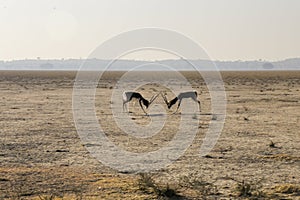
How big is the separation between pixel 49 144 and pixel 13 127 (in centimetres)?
448

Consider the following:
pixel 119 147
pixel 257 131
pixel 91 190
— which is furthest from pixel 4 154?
pixel 257 131

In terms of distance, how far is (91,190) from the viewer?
29.5 ft

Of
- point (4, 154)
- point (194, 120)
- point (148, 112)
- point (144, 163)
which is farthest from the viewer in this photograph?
point (148, 112)

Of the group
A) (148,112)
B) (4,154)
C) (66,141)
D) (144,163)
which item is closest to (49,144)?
(66,141)

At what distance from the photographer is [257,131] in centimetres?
1781

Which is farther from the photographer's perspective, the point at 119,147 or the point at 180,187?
the point at 119,147

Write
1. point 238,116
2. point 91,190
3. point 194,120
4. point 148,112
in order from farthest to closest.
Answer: point 148,112
point 238,116
point 194,120
point 91,190

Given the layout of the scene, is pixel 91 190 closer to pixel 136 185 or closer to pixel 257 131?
pixel 136 185

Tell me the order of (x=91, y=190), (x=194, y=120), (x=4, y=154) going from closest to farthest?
(x=91, y=190), (x=4, y=154), (x=194, y=120)

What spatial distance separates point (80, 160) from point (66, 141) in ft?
10.8

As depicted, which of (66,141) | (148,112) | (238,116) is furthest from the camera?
(148,112)

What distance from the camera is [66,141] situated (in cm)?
1524

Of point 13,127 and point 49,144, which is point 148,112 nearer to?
point 13,127

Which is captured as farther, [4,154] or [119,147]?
[119,147]
